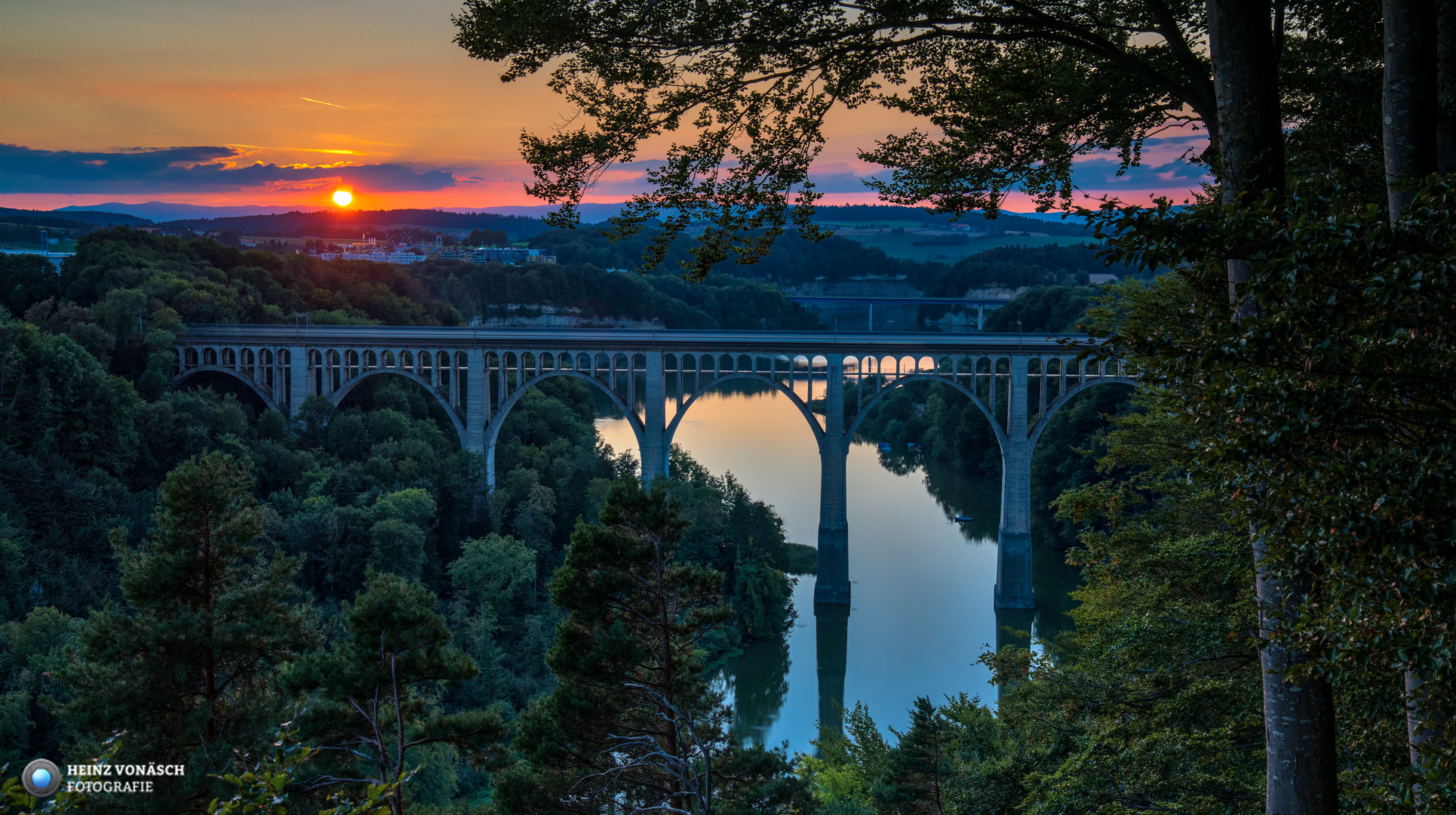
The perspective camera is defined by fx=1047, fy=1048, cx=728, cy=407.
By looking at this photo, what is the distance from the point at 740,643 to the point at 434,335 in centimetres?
1700

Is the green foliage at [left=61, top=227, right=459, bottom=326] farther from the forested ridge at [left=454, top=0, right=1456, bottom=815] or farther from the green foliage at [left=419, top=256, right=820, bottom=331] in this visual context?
the forested ridge at [left=454, top=0, right=1456, bottom=815]

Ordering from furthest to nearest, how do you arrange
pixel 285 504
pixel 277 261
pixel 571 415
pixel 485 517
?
pixel 277 261 → pixel 571 415 → pixel 485 517 → pixel 285 504

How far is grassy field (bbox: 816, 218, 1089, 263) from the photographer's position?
104 meters

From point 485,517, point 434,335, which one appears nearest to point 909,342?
point 485,517

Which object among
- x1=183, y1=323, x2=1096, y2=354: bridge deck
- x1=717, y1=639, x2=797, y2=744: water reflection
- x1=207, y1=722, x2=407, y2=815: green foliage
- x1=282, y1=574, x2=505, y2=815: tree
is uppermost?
x1=183, y1=323, x2=1096, y2=354: bridge deck

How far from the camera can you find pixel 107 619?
11109 millimetres

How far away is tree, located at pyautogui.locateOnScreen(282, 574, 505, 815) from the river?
908 cm

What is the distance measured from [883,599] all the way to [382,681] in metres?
25.2

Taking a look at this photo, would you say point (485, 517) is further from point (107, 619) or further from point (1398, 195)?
point (1398, 195)

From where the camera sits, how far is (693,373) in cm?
3734

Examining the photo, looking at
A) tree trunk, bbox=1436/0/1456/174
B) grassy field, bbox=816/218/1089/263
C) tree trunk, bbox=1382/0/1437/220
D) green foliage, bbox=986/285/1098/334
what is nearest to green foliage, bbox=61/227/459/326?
green foliage, bbox=986/285/1098/334

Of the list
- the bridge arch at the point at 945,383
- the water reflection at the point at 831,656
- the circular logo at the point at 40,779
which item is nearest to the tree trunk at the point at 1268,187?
the circular logo at the point at 40,779

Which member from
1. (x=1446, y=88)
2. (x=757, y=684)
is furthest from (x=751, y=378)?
(x=1446, y=88)

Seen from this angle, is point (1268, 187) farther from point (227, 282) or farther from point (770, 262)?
point (770, 262)
